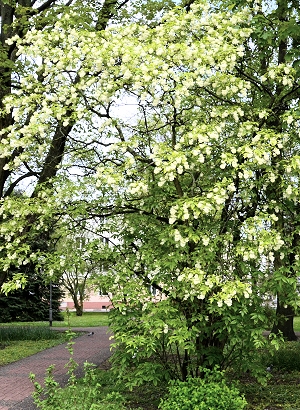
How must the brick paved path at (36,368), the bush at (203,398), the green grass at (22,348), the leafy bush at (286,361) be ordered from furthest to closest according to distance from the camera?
the green grass at (22,348) < the leafy bush at (286,361) < the brick paved path at (36,368) < the bush at (203,398)

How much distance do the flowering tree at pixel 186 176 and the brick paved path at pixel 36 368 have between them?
7.21 ft

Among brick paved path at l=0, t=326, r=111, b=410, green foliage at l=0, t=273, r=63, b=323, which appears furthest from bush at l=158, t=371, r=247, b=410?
green foliage at l=0, t=273, r=63, b=323

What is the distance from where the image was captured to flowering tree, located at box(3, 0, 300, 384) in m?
5.90

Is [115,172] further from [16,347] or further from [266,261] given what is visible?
[16,347]

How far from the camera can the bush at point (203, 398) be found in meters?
5.71

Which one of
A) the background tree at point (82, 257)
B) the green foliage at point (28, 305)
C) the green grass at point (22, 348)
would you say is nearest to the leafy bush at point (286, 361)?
the background tree at point (82, 257)

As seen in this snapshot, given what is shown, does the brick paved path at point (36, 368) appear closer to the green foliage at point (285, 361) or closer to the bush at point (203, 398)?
the bush at point (203, 398)

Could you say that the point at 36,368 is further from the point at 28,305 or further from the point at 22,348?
the point at 28,305

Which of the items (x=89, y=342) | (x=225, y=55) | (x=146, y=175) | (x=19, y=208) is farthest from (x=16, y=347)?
(x=225, y=55)

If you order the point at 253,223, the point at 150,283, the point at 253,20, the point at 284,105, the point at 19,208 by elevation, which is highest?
the point at 253,20

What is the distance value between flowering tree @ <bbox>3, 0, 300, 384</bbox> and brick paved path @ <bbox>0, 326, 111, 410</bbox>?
220cm

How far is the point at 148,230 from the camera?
704 cm

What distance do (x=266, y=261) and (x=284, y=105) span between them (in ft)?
6.87

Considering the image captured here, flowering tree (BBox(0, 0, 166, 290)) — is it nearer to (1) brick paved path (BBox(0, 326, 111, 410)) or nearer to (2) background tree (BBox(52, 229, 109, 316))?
(2) background tree (BBox(52, 229, 109, 316))
